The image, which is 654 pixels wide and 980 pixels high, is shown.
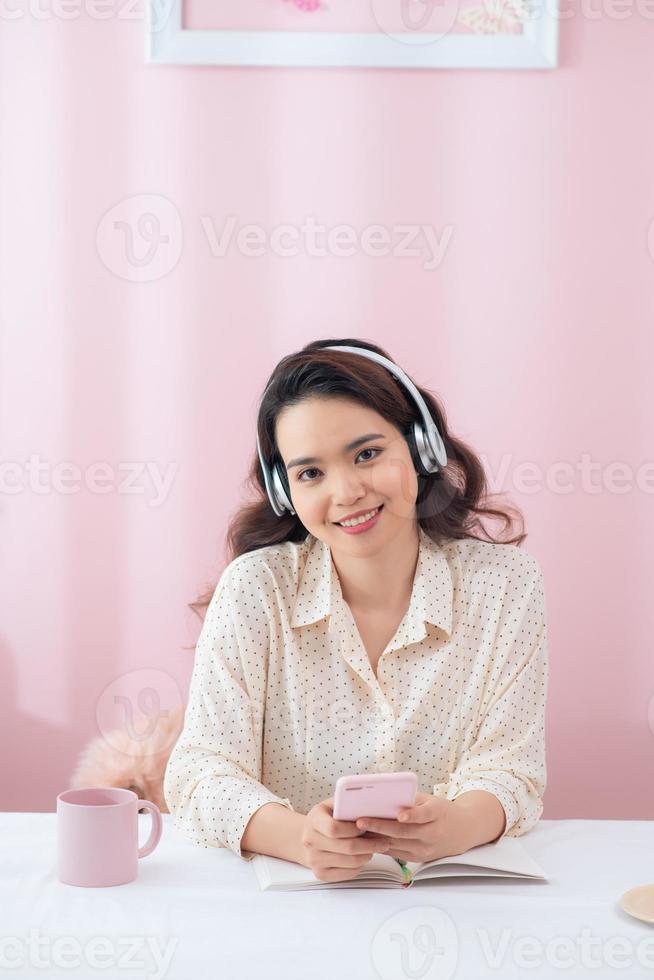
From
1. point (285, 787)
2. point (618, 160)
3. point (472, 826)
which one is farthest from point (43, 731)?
point (618, 160)

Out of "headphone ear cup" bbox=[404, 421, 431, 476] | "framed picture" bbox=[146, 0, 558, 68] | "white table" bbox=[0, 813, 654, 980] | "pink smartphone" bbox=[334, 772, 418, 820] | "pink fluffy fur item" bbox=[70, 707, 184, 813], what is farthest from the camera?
"framed picture" bbox=[146, 0, 558, 68]

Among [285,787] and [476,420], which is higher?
[476,420]

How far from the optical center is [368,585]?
57.5 inches

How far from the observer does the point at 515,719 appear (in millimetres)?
1374

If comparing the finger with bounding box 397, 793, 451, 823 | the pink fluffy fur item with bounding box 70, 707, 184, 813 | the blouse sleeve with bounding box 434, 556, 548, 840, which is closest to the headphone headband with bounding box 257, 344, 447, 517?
the blouse sleeve with bounding box 434, 556, 548, 840

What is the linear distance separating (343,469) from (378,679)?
29 cm

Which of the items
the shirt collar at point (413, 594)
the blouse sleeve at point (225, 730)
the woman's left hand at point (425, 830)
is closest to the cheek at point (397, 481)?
the shirt collar at point (413, 594)

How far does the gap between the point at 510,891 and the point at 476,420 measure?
123cm

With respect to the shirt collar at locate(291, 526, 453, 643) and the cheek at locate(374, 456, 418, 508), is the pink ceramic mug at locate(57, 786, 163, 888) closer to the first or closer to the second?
the shirt collar at locate(291, 526, 453, 643)

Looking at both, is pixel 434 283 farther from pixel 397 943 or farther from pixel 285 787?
pixel 397 943

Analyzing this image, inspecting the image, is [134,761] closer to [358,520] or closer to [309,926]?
[358,520]

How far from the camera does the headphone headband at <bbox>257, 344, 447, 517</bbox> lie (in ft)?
4.60

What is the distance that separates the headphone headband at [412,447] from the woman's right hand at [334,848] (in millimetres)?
491

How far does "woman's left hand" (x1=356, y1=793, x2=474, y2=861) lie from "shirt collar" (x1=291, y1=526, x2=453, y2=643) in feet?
0.95
